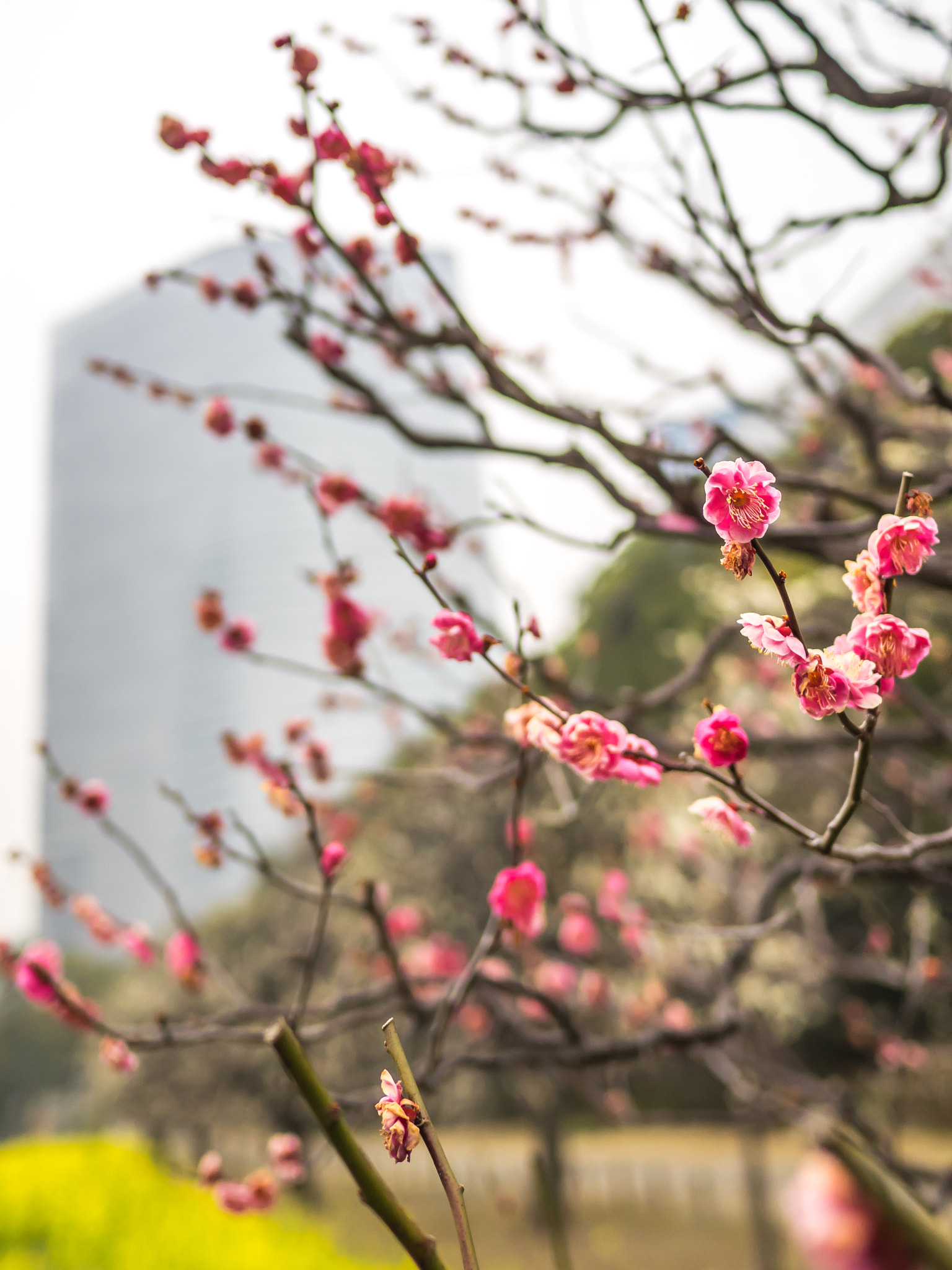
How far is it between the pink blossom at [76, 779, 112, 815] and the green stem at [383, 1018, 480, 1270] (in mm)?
2295

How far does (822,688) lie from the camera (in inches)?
35.9

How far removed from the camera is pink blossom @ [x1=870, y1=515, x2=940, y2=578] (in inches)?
36.3

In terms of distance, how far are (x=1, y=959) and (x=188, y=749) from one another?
6453 centimetres

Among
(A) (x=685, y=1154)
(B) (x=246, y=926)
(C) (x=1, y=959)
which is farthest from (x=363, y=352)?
(A) (x=685, y=1154)

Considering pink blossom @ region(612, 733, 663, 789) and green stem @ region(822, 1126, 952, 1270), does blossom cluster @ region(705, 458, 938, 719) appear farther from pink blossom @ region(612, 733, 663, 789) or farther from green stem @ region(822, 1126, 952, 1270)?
green stem @ region(822, 1126, 952, 1270)

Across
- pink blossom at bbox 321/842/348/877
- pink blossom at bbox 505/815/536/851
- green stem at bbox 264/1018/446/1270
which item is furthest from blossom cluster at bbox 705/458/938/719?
pink blossom at bbox 321/842/348/877

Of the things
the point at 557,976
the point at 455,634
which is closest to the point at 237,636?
the point at 455,634

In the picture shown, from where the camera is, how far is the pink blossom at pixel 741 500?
91 cm

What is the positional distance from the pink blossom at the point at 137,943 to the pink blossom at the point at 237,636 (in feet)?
4.20

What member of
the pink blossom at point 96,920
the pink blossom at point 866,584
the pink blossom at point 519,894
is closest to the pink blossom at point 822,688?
the pink blossom at point 866,584

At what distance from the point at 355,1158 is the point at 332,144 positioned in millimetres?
2120

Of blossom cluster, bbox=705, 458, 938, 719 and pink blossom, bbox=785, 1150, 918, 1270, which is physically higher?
blossom cluster, bbox=705, 458, 938, 719

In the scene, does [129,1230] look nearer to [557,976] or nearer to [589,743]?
[557,976]

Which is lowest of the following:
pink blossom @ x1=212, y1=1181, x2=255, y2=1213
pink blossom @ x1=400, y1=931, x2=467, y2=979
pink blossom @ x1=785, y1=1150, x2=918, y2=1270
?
pink blossom @ x1=212, y1=1181, x2=255, y2=1213
